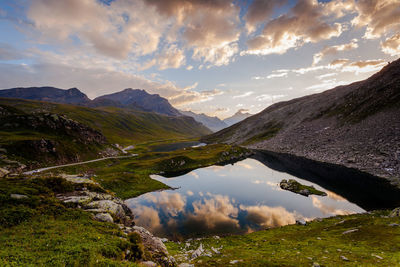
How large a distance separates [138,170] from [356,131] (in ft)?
376

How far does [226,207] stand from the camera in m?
42.9

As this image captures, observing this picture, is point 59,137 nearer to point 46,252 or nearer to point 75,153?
point 75,153

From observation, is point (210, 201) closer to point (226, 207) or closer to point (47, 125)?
point (226, 207)

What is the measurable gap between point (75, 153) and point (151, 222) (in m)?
66.4

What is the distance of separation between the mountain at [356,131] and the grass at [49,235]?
71.1m

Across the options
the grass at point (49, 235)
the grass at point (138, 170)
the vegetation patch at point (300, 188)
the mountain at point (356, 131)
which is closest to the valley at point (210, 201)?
the grass at point (49, 235)

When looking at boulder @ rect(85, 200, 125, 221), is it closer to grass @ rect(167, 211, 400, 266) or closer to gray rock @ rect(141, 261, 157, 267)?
grass @ rect(167, 211, 400, 266)

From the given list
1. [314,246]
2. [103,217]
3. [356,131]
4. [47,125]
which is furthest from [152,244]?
[356,131]

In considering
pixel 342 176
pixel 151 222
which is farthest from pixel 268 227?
pixel 342 176

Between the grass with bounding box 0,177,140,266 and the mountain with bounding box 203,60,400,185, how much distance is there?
71138 mm

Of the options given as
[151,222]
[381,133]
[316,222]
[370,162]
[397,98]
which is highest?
[397,98]

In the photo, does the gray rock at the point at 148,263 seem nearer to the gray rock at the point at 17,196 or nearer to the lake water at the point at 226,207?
the gray rock at the point at 17,196

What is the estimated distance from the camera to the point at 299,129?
13862 cm

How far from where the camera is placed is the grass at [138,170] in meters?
53.7
